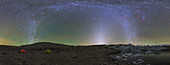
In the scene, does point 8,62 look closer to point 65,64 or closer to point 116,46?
point 65,64

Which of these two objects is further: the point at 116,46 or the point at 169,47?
the point at 116,46

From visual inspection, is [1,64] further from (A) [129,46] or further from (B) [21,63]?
(A) [129,46]

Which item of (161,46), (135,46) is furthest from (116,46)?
(161,46)

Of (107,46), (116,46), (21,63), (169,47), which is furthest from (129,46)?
(21,63)

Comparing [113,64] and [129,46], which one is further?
[129,46]

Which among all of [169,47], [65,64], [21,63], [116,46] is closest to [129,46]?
[116,46]

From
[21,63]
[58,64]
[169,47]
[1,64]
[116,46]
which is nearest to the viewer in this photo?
[1,64]

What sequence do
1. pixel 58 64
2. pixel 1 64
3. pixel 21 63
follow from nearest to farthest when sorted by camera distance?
pixel 1 64 < pixel 21 63 < pixel 58 64

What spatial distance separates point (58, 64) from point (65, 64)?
377 mm

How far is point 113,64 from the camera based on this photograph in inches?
301

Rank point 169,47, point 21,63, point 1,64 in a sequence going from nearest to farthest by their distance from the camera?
point 1,64 → point 21,63 → point 169,47

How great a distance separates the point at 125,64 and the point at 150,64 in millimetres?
1180

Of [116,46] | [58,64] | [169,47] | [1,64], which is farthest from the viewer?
[116,46]

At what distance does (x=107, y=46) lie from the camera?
55.8 ft
